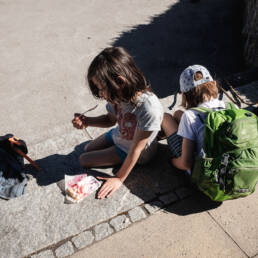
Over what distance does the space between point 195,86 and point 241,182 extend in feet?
2.80

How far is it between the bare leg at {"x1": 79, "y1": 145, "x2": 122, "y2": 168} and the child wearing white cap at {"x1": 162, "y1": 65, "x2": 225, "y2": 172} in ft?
1.78

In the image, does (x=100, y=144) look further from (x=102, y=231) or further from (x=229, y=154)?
(x=229, y=154)

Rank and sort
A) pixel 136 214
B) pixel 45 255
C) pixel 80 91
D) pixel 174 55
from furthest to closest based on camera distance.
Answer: pixel 174 55 → pixel 80 91 → pixel 136 214 → pixel 45 255

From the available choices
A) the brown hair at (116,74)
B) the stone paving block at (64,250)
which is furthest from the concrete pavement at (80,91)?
the brown hair at (116,74)

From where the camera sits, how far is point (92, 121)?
2.56m

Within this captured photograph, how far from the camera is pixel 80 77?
4.78 meters

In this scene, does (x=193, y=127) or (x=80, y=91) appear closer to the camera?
(x=193, y=127)

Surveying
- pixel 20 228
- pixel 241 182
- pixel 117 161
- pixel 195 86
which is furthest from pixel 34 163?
pixel 241 182

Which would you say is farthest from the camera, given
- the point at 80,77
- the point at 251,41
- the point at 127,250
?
the point at 80,77

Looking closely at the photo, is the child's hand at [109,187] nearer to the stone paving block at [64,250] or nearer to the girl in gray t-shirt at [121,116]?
the girl in gray t-shirt at [121,116]

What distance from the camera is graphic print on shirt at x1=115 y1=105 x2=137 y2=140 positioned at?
2302 millimetres

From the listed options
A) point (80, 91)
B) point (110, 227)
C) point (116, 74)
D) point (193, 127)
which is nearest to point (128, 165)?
point (110, 227)

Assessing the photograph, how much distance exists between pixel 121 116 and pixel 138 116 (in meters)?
0.24

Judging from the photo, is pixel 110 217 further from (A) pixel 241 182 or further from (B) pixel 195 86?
(B) pixel 195 86
